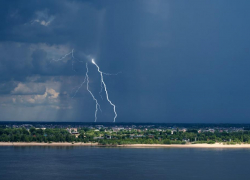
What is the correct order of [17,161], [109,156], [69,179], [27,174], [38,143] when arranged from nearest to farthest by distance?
[69,179]
[27,174]
[17,161]
[109,156]
[38,143]

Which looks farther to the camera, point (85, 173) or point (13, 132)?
point (13, 132)

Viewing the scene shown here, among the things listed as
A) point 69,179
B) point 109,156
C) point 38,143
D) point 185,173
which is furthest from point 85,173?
point 38,143

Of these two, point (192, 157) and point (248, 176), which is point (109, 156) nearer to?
point (192, 157)

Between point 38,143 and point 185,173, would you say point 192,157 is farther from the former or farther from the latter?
point 38,143

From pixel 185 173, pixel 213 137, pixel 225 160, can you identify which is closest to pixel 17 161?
pixel 185 173

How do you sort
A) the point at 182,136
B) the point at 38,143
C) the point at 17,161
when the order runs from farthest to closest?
the point at 182,136, the point at 38,143, the point at 17,161

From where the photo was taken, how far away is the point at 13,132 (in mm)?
94938

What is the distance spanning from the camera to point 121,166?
48.5 meters

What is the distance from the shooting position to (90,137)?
86875 millimetres

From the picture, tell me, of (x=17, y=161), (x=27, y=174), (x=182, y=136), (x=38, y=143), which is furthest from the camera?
(x=182, y=136)

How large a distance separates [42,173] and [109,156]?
1658 centimetres

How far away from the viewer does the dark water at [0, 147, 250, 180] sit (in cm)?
4228

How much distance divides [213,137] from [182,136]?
6.96 m

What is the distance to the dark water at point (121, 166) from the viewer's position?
42.3m
